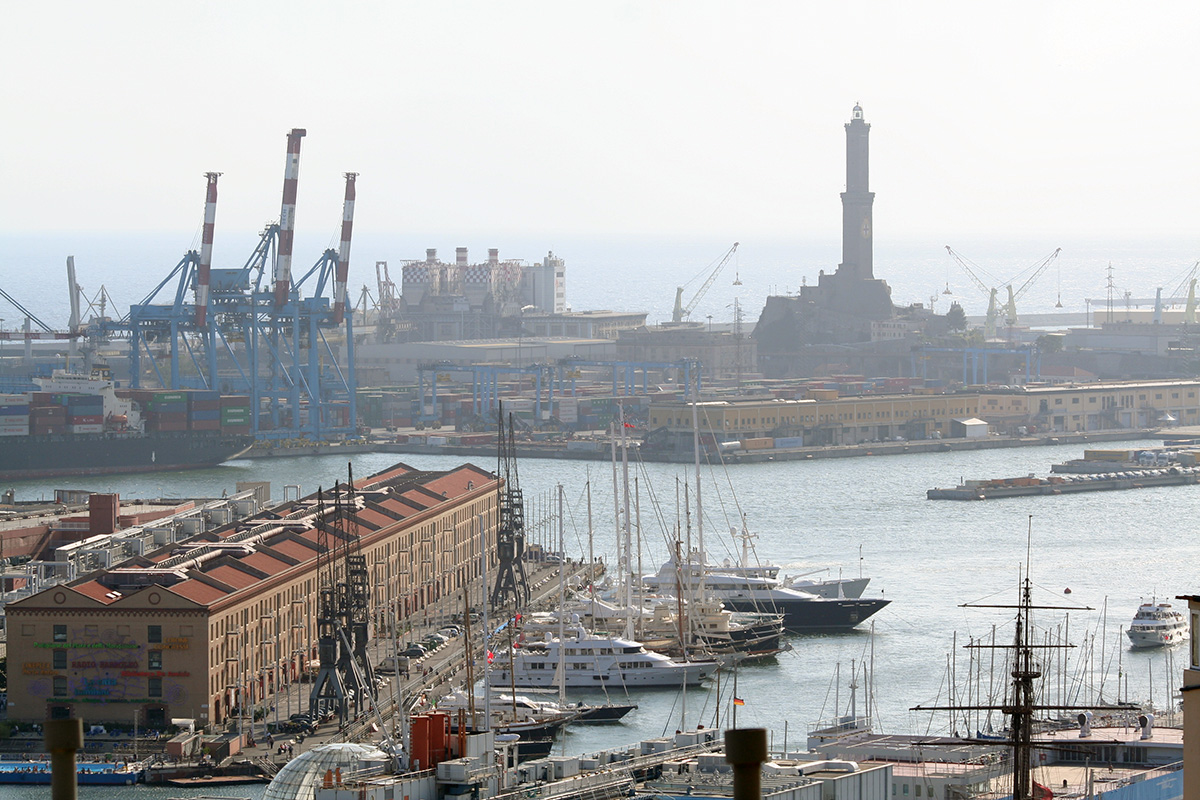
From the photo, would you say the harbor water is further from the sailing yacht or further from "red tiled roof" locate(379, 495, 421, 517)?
"red tiled roof" locate(379, 495, 421, 517)

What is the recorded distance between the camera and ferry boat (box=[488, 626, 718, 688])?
14789mm

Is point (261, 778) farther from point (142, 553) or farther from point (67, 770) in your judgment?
point (67, 770)

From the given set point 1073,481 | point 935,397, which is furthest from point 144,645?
point 935,397

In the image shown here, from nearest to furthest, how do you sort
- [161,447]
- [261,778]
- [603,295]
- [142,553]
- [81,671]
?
[261,778] → [81,671] → [142,553] → [161,447] → [603,295]

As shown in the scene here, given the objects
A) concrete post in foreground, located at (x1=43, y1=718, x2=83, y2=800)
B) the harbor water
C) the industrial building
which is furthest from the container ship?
concrete post in foreground, located at (x1=43, y1=718, x2=83, y2=800)

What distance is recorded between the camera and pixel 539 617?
1598cm

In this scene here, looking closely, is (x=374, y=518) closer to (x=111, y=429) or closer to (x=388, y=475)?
(x=388, y=475)

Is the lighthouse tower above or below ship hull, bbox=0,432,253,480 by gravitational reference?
above

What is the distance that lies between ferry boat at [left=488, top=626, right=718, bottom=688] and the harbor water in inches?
8.5

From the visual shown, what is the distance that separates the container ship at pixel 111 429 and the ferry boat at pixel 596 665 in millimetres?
20333

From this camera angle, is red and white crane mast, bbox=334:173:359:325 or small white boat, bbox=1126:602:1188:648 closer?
small white boat, bbox=1126:602:1188:648

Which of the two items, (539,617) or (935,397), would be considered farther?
(935,397)

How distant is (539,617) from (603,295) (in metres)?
111

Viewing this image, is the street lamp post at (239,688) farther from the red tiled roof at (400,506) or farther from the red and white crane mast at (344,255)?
the red and white crane mast at (344,255)
